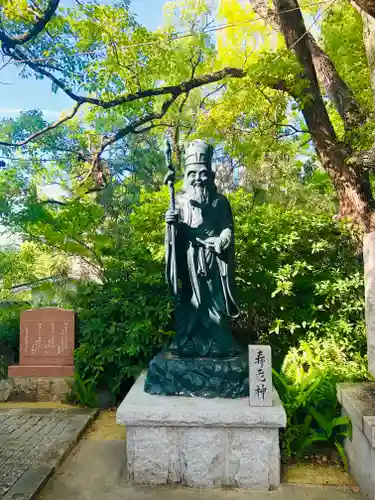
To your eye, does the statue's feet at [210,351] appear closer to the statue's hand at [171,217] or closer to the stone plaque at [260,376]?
the stone plaque at [260,376]

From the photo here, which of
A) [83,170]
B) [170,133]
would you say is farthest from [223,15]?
[83,170]

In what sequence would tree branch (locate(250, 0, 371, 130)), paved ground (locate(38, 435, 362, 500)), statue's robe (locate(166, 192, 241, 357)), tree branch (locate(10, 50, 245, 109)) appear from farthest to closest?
tree branch (locate(10, 50, 245, 109)) < tree branch (locate(250, 0, 371, 130)) < statue's robe (locate(166, 192, 241, 357)) < paved ground (locate(38, 435, 362, 500))

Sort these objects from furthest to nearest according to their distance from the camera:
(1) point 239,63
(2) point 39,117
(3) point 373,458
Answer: (2) point 39,117 < (1) point 239,63 < (3) point 373,458

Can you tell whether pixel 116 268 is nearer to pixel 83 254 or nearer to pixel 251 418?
pixel 83 254

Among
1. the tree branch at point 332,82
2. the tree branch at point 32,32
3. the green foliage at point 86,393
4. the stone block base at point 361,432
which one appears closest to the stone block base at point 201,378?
the stone block base at point 361,432

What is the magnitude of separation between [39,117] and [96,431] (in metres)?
9.86

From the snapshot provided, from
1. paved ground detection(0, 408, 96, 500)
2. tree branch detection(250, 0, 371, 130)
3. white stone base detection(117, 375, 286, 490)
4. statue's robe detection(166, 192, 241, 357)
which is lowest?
paved ground detection(0, 408, 96, 500)

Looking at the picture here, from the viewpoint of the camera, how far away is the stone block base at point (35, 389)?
20.8 feet

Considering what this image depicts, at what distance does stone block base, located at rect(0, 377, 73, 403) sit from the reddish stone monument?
112mm

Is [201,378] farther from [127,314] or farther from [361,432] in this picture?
[127,314]

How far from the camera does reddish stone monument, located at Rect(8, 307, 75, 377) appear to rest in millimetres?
6562

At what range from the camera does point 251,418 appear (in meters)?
3.63

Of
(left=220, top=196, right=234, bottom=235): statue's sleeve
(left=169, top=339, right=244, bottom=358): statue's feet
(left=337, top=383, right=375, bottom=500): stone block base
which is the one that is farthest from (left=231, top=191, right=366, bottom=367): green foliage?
(left=220, top=196, right=234, bottom=235): statue's sleeve

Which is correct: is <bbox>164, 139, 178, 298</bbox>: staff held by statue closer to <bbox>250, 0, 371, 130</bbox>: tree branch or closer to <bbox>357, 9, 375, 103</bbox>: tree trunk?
<bbox>357, 9, 375, 103</bbox>: tree trunk
